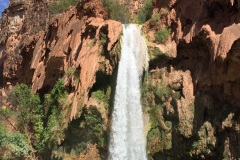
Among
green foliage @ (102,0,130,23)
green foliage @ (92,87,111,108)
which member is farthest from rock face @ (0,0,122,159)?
green foliage @ (102,0,130,23)

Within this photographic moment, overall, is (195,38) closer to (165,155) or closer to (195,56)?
(195,56)

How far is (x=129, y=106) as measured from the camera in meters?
22.4

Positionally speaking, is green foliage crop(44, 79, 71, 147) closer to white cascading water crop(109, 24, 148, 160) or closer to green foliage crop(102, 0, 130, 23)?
white cascading water crop(109, 24, 148, 160)

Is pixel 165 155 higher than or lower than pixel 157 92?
lower

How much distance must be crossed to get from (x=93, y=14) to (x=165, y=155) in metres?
10.5

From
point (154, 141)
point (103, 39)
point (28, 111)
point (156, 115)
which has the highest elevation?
point (103, 39)

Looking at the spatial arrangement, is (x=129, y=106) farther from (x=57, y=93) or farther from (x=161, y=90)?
(x=57, y=93)

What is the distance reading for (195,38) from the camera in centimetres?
2105

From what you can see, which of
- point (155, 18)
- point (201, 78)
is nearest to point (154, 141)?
point (201, 78)

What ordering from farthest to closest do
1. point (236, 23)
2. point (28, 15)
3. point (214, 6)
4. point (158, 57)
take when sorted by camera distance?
1. point (28, 15)
2. point (158, 57)
3. point (214, 6)
4. point (236, 23)

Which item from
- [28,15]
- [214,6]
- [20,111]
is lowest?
[20,111]

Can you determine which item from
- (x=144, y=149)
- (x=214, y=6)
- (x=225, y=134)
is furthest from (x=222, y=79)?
(x=144, y=149)

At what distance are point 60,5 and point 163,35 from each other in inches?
637

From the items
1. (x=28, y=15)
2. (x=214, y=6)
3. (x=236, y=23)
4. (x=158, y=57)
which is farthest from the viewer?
(x=28, y=15)
